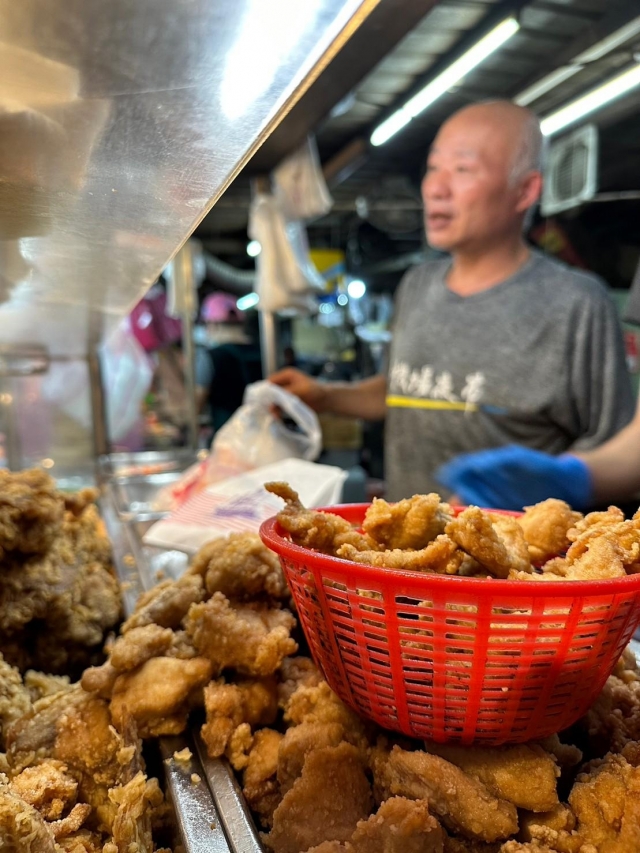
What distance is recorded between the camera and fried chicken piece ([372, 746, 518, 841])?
27.7 inches

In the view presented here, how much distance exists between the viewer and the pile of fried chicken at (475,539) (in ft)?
2.57

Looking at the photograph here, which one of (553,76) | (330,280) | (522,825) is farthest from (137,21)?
(330,280)

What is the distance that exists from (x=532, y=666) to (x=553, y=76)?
584cm

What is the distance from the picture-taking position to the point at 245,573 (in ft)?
3.70

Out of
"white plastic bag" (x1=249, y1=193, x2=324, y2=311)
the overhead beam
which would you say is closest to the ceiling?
the overhead beam

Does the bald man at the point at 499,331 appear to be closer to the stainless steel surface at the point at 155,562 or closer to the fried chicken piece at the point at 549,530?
the stainless steel surface at the point at 155,562

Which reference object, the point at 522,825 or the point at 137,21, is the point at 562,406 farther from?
the point at 137,21

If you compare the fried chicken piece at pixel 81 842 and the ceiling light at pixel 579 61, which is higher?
the ceiling light at pixel 579 61

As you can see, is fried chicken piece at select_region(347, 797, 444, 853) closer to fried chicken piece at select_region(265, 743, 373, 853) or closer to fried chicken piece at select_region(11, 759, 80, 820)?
fried chicken piece at select_region(265, 743, 373, 853)

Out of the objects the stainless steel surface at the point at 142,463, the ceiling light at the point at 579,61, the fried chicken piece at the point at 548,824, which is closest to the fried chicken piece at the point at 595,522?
the fried chicken piece at the point at 548,824

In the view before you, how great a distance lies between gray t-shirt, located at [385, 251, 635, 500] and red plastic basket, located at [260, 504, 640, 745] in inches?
72.2

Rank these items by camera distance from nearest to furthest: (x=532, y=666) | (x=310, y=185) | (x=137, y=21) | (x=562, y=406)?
(x=137, y=21) → (x=532, y=666) → (x=562, y=406) → (x=310, y=185)

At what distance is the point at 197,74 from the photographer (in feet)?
2.00

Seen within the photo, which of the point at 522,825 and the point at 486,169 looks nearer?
the point at 522,825
